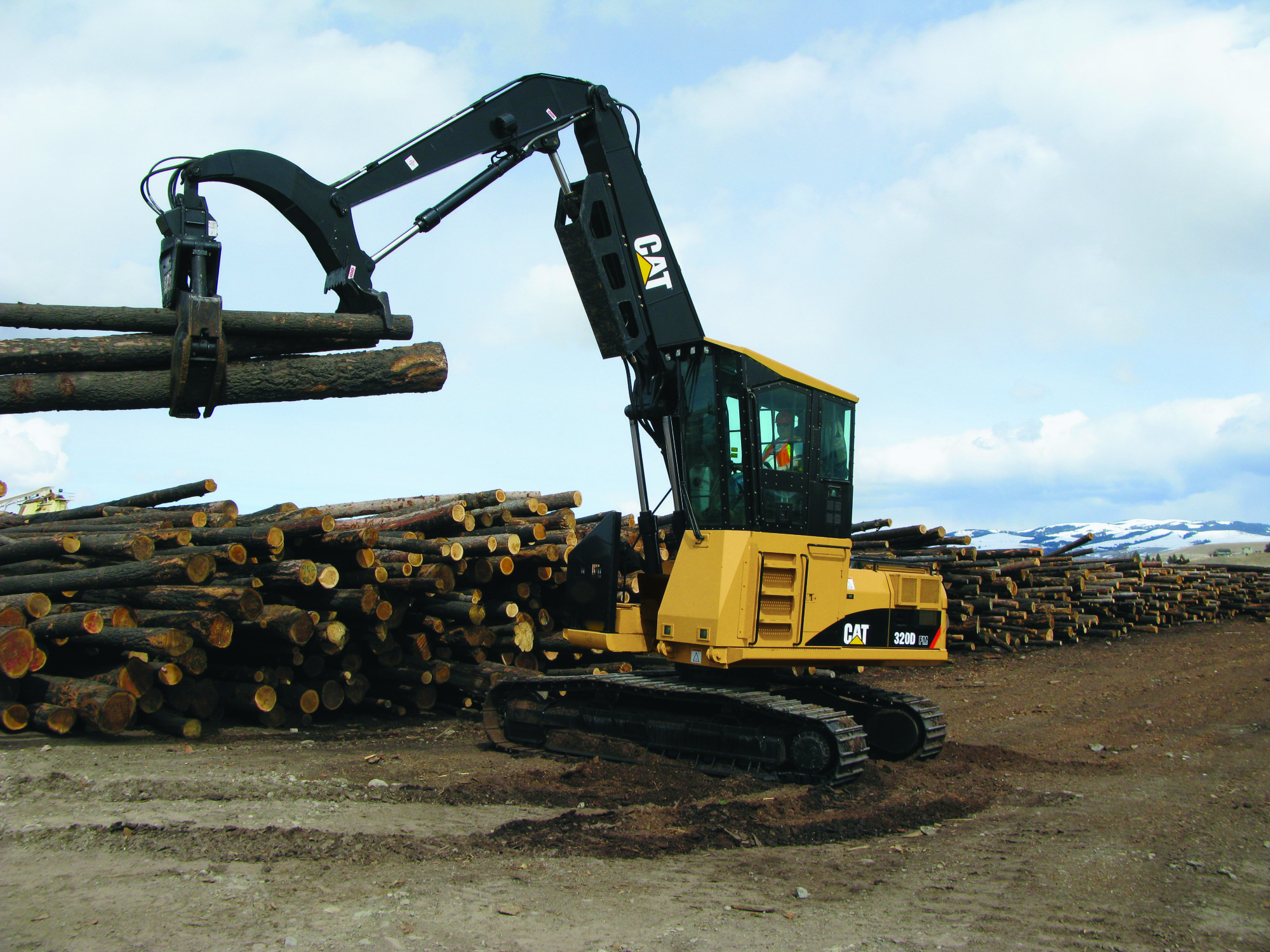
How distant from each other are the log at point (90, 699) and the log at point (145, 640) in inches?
13.5

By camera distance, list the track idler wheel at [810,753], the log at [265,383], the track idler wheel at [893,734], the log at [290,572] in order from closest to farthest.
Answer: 1. the log at [265,383]
2. the track idler wheel at [810,753]
3. the track idler wheel at [893,734]
4. the log at [290,572]

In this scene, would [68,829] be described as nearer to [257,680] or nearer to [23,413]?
[23,413]

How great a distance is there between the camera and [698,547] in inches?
280

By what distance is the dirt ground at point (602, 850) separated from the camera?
391cm

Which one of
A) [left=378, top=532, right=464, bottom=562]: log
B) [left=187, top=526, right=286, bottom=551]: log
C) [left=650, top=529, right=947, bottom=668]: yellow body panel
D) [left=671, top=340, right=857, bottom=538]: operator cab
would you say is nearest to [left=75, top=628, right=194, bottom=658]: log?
[left=187, top=526, right=286, bottom=551]: log

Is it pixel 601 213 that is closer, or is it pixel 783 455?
pixel 783 455

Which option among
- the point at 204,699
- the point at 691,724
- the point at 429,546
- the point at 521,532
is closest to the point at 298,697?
the point at 204,699

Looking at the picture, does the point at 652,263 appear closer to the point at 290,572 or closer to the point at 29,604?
the point at 290,572

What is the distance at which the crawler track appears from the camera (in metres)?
6.64

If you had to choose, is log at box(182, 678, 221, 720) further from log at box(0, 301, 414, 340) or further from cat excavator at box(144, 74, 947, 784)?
log at box(0, 301, 414, 340)

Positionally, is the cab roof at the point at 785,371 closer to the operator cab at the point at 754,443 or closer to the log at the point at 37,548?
the operator cab at the point at 754,443

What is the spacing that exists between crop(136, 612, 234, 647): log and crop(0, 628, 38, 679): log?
805 mm

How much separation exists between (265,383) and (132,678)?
4182 mm

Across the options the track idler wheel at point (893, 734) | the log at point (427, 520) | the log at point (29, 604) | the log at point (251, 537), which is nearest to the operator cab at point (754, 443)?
the track idler wheel at point (893, 734)
